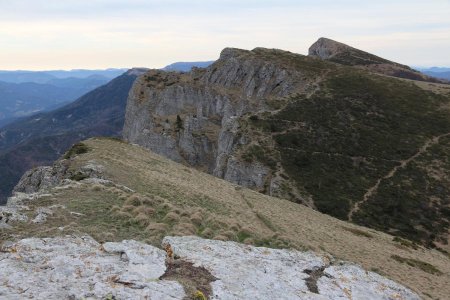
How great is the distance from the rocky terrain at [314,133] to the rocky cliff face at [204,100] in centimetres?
36

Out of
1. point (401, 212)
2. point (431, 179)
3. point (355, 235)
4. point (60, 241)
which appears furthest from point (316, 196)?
point (60, 241)

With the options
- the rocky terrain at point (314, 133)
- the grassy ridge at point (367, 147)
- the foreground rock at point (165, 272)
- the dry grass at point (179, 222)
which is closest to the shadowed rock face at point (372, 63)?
the rocky terrain at point (314, 133)

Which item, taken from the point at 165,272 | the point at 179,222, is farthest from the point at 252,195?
the point at 165,272

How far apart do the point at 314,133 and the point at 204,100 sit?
5181 centimetres

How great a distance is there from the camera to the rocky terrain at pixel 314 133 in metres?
73.9

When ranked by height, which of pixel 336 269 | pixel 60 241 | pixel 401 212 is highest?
pixel 60 241

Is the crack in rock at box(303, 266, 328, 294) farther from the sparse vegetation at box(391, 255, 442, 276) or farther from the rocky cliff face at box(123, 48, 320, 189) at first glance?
the rocky cliff face at box(123, 48, 320, 189)

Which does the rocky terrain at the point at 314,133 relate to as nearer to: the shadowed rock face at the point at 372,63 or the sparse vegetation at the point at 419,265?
the sparse vegetation at the point at 419,265

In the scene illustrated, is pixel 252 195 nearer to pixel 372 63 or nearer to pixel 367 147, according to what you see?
pixel 367 147

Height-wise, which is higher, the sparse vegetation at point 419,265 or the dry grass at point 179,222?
the dry grass at point 179,222

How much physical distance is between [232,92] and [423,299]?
114 m

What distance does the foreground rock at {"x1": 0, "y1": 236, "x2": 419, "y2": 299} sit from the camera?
13906mm

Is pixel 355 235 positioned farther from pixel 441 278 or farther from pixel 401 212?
pixel 401 212

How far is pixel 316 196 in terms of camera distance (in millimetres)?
74500
